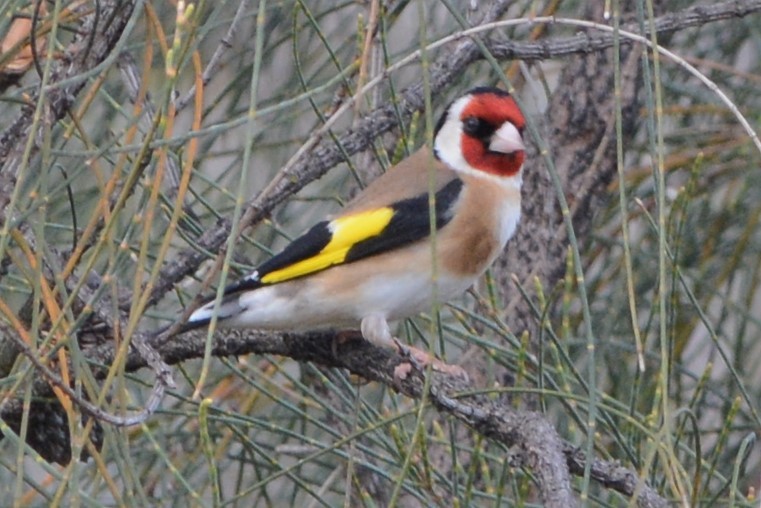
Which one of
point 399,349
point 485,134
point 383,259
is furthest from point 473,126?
point 399,349

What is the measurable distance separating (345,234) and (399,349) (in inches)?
12.0

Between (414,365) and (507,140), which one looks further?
(507,140)

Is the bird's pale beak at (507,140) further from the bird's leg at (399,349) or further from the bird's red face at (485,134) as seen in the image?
the bird's leg at (399,349)

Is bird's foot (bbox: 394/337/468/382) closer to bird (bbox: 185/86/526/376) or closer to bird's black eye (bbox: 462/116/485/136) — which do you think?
bird (bbox: 185/86/526/376)

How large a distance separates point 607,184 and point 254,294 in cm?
93

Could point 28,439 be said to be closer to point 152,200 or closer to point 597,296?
point 152,200

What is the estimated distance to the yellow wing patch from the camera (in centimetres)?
238

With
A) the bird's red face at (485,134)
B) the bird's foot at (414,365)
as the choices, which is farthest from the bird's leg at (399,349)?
the bird's red face at (485,134)

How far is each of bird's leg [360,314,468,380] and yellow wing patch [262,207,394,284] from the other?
0.13 m

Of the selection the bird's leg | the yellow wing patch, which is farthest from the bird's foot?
the yellow wing patch

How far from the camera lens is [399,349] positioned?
2160 millimetres

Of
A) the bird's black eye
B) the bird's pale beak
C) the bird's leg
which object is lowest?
the bird's leg

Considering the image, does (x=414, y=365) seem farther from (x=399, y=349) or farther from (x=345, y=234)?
(x=345, y=234)

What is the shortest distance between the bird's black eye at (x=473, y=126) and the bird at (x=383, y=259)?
72 mm
